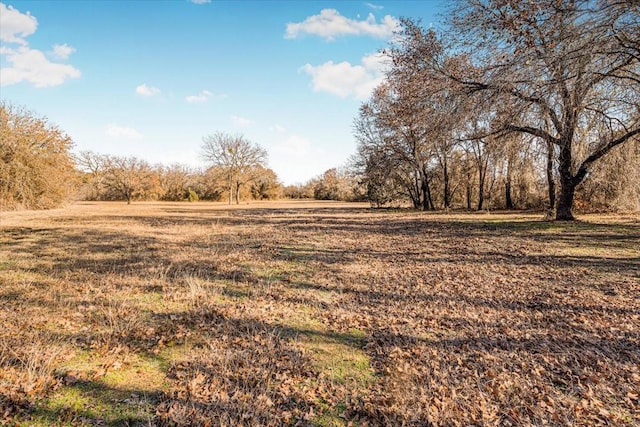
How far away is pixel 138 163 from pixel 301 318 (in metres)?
54.7

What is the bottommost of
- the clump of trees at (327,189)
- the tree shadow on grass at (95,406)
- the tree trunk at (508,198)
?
the tree shadow on grass at (95,406)

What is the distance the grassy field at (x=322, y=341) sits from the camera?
125 inches

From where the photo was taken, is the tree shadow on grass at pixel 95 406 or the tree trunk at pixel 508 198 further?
the tree trunk at pixel 508 198

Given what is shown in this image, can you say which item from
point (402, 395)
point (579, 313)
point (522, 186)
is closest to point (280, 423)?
point (402, 395)

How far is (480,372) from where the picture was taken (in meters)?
3.75

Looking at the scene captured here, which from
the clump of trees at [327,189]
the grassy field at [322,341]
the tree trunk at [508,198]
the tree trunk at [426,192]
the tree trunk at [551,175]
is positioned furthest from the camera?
the clump of trees at [327,189]

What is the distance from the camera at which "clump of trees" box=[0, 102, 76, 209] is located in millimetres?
17516

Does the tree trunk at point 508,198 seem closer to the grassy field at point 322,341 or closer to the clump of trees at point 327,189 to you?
the grassy field at point 322,341

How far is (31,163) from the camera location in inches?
719

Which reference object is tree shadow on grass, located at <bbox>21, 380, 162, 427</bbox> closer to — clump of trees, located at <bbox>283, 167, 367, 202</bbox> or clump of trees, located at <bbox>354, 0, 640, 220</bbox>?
clump of trees, located at <bbox>354, 0, 640, 220</bbox>

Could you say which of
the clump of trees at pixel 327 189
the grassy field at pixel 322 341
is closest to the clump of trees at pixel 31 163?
the grassy field at pixel 322 341

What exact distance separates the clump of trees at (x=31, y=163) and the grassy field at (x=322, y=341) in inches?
464

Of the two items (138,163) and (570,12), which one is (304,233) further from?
Answer: (138,163)

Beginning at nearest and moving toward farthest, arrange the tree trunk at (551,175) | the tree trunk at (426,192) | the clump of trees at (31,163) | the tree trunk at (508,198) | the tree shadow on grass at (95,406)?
the tree shadow on grass at (95,406), the tree trunk at (551,175), the clump of trees at (31,163), the tree trunk at (508,198), the tree trunk at (426,192)
